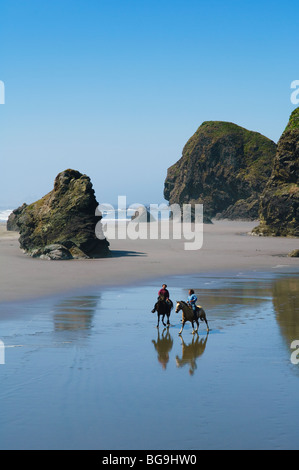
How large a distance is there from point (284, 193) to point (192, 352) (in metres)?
54.4

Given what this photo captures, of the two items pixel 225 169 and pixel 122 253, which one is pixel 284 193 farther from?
pixel 225 169

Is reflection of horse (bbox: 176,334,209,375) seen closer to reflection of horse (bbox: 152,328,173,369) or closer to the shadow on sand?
reflection of horse (bbox: 152,328,173,369)

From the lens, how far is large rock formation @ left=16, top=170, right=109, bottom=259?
4219 cm

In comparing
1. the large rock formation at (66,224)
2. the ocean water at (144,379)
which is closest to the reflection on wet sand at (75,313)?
the ocean water at (144,379)

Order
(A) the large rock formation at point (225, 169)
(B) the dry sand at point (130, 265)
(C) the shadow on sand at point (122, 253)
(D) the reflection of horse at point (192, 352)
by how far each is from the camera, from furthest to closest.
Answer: (A) the large rock formation at point (225, 169) < (C) the shadow on sand at point (122, 253) < (B) the dry sand at point (130, 265) < (D) the reflection of horse at point (192, 352)

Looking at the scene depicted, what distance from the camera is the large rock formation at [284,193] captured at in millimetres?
64875

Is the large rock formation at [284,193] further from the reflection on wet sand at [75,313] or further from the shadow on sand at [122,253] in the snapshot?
the reflection on wet sand at [75,313]

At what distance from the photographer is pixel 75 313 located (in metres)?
21.5

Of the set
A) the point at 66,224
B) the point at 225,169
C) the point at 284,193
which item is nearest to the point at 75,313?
the point at 66,224

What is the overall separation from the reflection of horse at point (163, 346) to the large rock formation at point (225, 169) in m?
105

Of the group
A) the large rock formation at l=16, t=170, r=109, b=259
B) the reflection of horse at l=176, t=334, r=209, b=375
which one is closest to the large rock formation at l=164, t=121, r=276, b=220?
the large rock formation at l=16, t=170, r=109, b=259

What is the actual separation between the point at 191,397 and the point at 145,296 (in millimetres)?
13602

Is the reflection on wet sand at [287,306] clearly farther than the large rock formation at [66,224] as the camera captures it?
No

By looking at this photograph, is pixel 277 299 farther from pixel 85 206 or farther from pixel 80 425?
pixel 85 206
